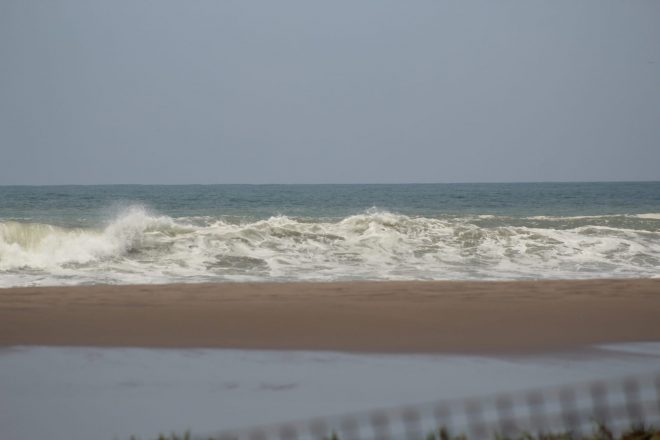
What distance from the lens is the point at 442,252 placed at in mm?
17625

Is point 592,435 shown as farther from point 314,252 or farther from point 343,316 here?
point 314,252

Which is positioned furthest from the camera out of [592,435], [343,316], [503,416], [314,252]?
[314,252]

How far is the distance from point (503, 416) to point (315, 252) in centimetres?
1256

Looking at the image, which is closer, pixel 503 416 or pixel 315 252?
pixel 503 416

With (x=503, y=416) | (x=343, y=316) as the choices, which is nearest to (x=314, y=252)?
(x=343, y=316)

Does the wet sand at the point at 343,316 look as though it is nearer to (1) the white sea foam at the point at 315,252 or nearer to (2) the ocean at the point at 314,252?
(2) the ocean at the point at 314,252

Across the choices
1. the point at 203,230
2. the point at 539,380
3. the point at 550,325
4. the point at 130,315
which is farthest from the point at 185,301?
the point at 203,230

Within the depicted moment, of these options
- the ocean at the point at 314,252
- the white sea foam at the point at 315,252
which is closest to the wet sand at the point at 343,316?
the ocean at the point at 314,252

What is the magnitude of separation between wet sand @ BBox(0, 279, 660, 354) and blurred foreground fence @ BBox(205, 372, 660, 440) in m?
1.73

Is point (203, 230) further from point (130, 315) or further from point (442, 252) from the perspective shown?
point (130, 315)

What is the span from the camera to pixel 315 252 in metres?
17.7

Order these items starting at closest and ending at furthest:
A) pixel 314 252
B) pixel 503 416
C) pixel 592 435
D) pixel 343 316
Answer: pixel 592 435
pixel 503 416
pixel 343 316
pixel 314 252

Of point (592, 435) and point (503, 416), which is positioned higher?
point (592, 435)

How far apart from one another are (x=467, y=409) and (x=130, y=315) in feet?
17.6
